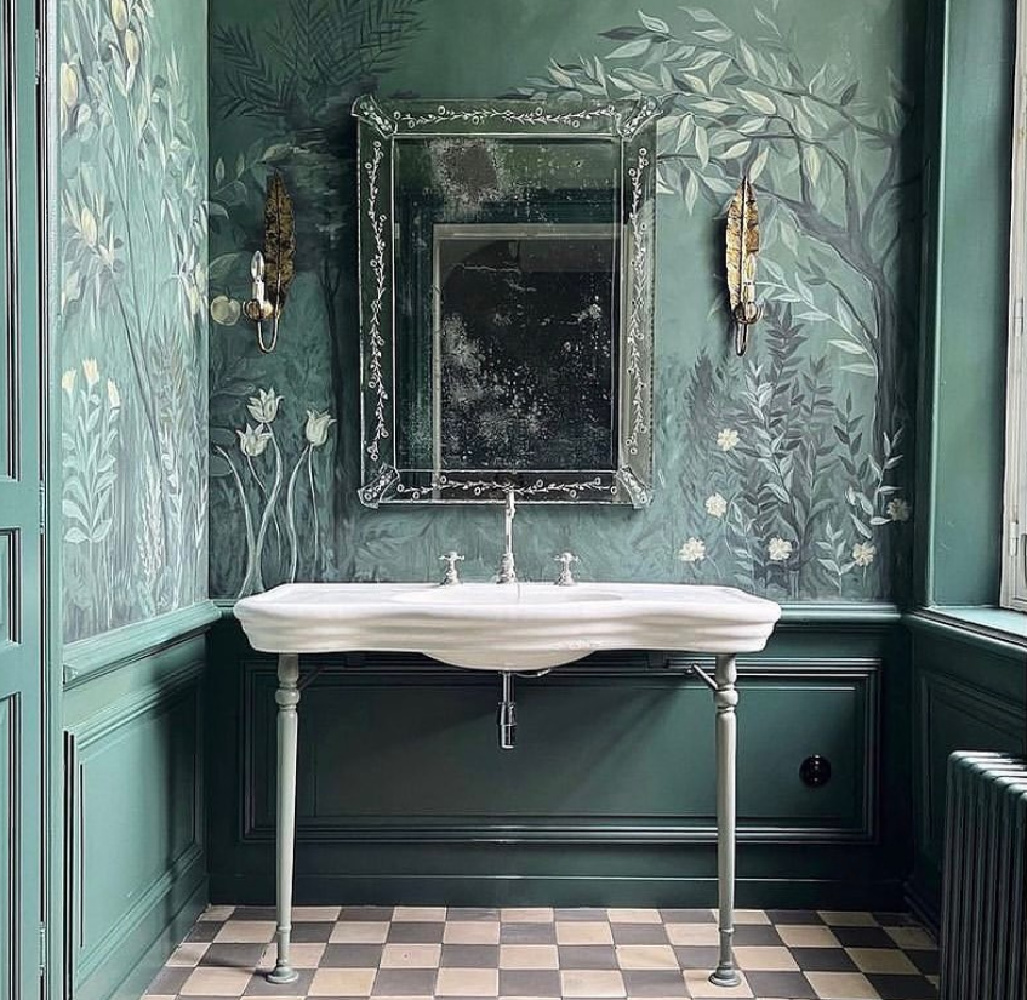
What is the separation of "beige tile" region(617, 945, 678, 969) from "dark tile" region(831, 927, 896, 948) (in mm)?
434

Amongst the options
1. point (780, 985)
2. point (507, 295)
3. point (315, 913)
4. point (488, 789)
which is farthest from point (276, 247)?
point (780, 985)

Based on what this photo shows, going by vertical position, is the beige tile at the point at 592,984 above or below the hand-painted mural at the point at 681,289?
below

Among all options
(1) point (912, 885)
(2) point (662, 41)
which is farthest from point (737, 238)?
(1) point (912, 885)

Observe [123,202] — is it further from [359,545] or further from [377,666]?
[377,666]

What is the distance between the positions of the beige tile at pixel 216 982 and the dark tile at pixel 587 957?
71 centimetres

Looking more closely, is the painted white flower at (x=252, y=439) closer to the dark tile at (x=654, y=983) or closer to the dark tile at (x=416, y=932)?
the dark tile at (x=416, y=932)

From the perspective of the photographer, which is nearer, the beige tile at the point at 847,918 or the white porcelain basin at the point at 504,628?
the white porcelain basin at the point at 504,628

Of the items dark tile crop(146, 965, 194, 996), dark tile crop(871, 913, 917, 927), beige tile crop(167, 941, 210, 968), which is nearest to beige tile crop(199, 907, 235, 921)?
beige tile crop(167, 941, 210, 968)

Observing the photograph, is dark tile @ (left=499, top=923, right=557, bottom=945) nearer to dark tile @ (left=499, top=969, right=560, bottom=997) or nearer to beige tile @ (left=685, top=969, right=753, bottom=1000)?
dark tile @ (left=499, top=969, right=560, bottom=997)

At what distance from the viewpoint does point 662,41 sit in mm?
2912

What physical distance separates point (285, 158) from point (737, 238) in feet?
3.85

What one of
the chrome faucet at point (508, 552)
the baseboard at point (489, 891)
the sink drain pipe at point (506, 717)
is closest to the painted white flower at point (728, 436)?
the chrome faucet at point (508, 552)

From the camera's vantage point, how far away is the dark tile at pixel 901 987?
2.43 meters

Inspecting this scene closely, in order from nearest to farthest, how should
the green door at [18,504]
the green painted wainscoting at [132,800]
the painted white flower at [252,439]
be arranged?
1. the green door at [18,504]
2. the green painted wainscoting at [132,800]
3. the painted white flower at [252,439]
